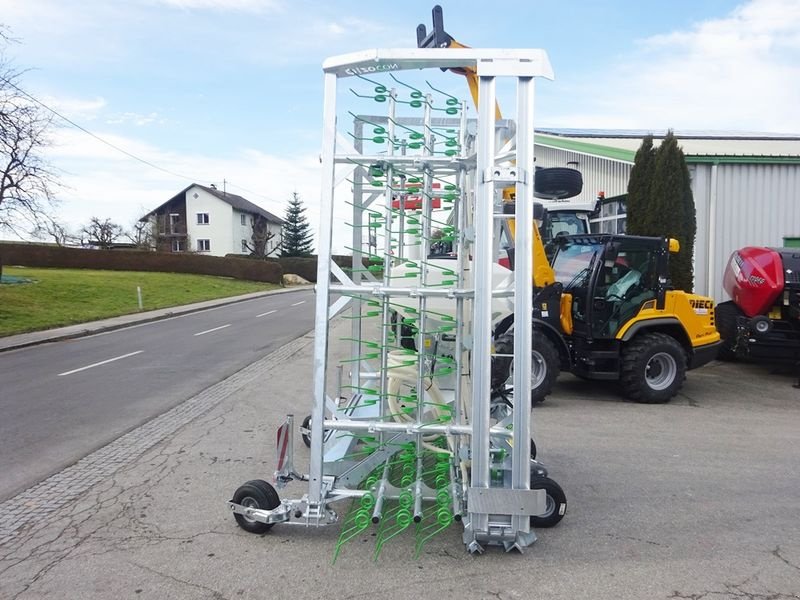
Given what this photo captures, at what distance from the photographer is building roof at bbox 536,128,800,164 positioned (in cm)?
1270

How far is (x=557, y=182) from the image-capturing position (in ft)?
17.0

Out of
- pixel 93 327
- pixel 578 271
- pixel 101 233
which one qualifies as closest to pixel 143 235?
pixel 101 233

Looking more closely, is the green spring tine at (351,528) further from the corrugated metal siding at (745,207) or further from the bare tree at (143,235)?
the bare tree at (143,235)

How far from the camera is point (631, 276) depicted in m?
8.51

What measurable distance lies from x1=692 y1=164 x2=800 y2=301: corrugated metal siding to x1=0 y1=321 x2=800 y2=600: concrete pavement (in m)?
6.64

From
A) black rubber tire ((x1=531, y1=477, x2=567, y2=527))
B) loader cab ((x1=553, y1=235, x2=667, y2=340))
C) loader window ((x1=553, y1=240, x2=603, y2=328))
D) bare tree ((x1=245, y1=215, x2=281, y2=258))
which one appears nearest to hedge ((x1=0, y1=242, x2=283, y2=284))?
bare tree ((x1=245, y1=215, x2=281, y2=258))

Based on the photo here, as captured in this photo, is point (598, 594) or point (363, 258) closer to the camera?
point (598, 594)

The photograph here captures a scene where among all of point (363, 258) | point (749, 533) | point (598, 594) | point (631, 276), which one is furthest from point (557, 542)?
point (631, 276)

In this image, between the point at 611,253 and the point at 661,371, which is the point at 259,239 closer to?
the point at 611,253

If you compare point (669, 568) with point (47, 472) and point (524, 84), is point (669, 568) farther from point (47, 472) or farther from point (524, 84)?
point (47, 472)

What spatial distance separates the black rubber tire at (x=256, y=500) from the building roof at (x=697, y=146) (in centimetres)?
1167

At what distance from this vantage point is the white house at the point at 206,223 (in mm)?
60375

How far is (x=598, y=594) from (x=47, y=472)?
15.6 ft

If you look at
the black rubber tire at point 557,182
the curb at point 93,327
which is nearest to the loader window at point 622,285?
the black rubber tire at point 557,182
